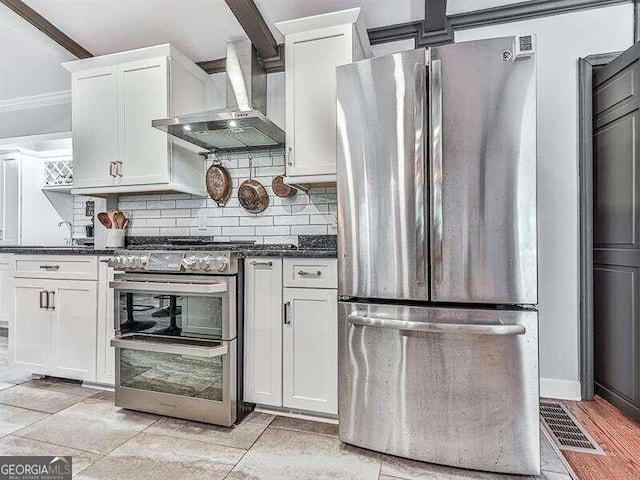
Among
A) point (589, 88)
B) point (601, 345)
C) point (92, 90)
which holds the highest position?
point (92, 90)

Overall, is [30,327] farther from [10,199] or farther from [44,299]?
[10,199]

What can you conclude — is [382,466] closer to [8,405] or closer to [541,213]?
[541,213]

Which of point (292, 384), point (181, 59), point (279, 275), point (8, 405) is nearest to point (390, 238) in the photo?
point (279, 275)

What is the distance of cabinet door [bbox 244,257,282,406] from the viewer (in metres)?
2.06

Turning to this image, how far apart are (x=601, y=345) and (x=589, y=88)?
162 centimetres

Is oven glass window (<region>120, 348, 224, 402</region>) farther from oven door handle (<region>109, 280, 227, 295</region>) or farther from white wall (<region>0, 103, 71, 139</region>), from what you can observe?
white wall (<region>0, 103, 71, 139</region>)

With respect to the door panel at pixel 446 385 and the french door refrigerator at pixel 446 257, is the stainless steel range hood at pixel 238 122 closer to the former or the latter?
the french door refrigerator at pixel 446 257

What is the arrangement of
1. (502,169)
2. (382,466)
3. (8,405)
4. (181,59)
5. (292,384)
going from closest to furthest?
(502,169)
(382,466)
(292,384)
(8,405)
(181,59)

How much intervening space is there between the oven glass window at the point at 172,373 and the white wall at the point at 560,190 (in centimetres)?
207

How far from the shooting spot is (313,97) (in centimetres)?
235

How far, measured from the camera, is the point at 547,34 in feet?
7.75

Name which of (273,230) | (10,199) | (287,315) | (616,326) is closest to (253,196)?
(273,230)

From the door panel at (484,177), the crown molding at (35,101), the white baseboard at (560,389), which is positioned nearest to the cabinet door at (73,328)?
the door panel at (484,177)

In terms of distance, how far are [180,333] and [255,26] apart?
207cm
